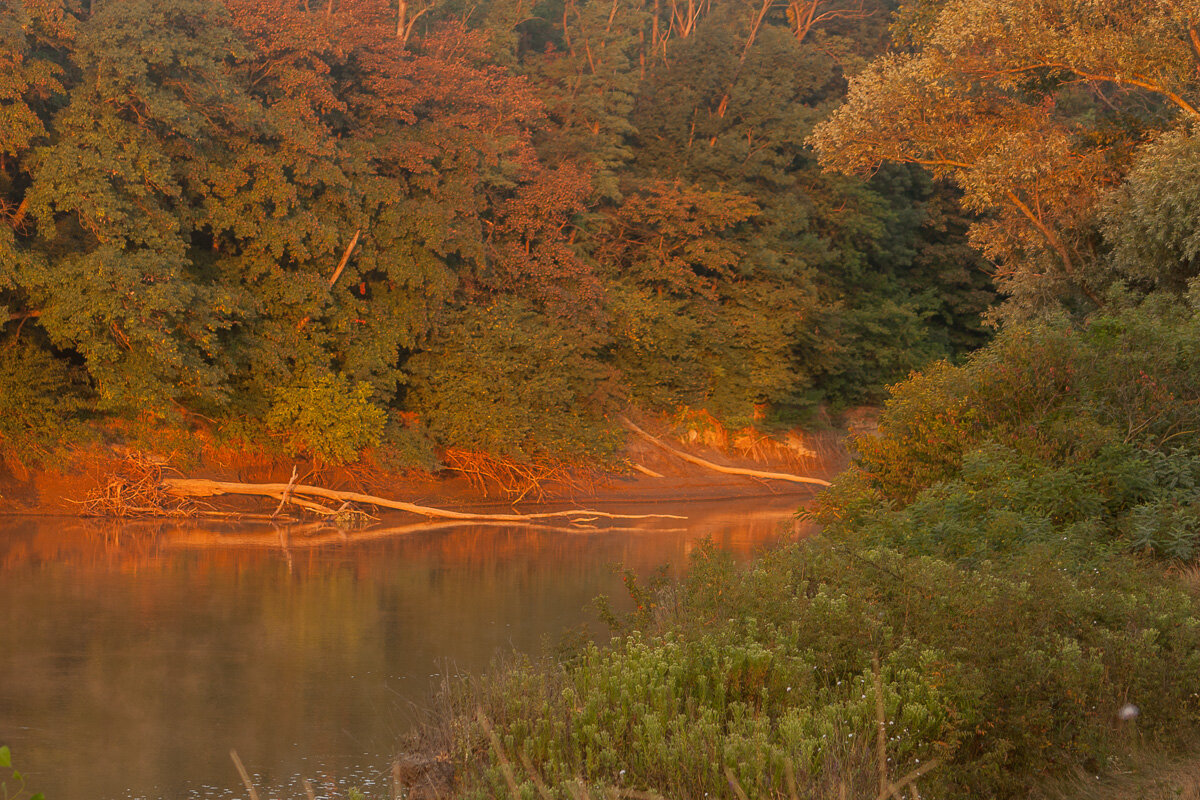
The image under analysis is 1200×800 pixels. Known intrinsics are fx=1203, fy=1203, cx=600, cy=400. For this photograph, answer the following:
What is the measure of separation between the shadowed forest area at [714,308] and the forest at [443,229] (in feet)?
0.37

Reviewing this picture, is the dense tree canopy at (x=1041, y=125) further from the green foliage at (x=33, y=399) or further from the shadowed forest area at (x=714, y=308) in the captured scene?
the green foliage at (x=33, y=399)

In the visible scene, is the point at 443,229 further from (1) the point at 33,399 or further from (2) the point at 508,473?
(1) the point at 33,399

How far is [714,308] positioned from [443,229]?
403 inches

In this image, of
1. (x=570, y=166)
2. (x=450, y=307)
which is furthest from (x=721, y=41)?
(x=450, y=307)

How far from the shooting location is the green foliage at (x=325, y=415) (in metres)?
23.3

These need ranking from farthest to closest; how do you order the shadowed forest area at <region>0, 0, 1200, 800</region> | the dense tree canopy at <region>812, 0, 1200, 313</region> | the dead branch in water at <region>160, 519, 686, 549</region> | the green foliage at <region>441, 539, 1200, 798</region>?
the dead branch in water at <region>160, 519, 686, 549</region> < the dense tree canopy at <region>812, 0, 1200, 313</region> < the shadowed forest area at <region>0, 0, 1200, 800</region> < the green foliage at <region>441, 539, 1200, 798</region>

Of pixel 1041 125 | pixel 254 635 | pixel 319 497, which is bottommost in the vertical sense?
pixel 254 635

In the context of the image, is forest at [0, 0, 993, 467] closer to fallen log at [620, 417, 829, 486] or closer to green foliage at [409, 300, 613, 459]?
green foliage at [409, 300, 613, 459]

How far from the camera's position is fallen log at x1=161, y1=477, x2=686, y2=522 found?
75.6ft

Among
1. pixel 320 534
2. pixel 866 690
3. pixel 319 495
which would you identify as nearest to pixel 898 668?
pixel 866 690

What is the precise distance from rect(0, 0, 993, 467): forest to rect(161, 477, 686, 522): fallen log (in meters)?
0.86

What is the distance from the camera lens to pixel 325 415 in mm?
23375

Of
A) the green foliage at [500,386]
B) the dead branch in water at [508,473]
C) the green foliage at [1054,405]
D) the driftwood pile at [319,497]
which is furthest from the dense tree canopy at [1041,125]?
the dead branch in water at [508,473]

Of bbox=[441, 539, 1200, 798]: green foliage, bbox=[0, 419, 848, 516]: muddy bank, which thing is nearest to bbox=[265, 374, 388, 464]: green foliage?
bbox=[0, 419, 848, 516]: muddy bank
